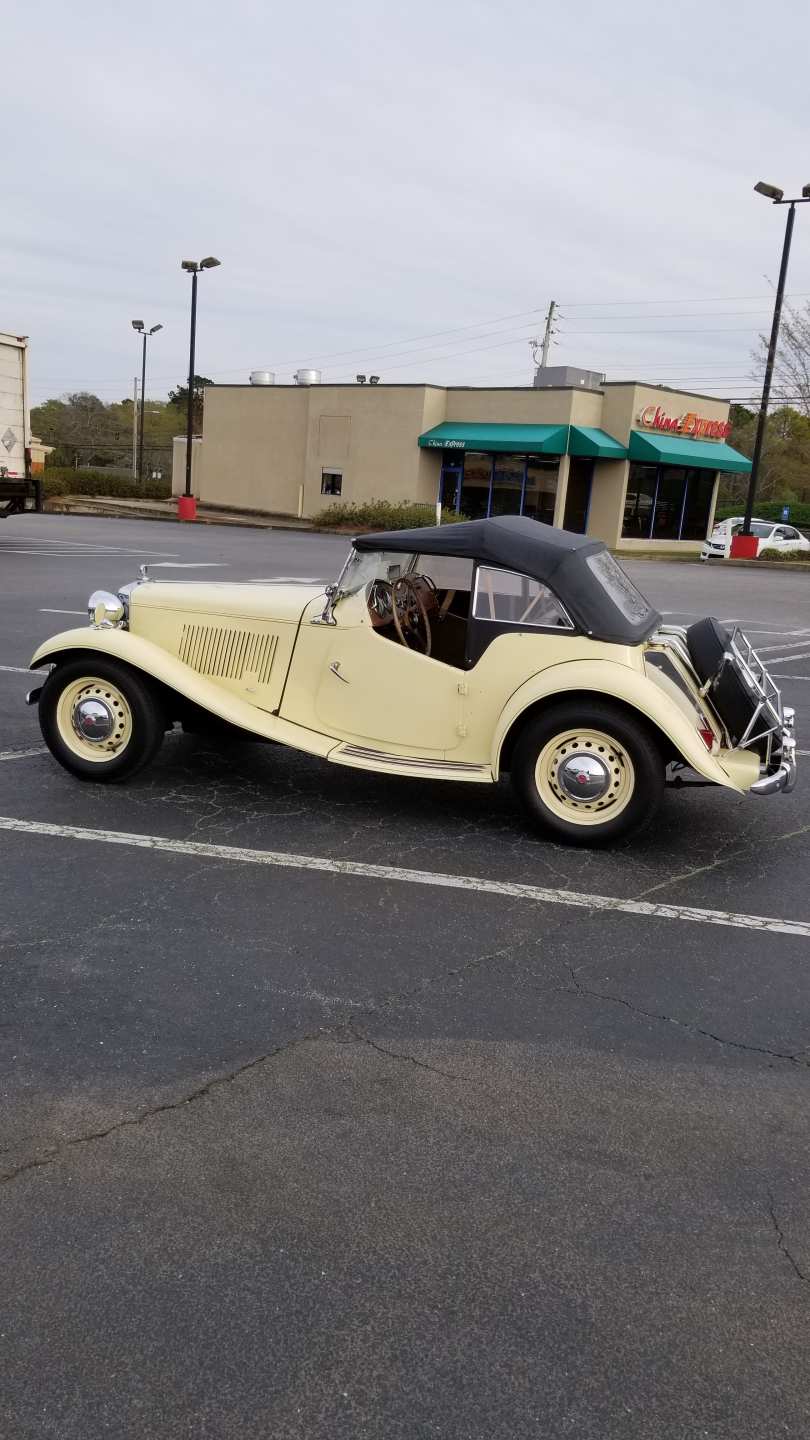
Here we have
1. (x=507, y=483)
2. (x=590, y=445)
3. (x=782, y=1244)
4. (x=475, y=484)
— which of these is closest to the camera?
(x=782, y=1244)

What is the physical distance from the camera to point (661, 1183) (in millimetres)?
2918

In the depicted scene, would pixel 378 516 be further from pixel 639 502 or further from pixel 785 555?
pixel 785 555

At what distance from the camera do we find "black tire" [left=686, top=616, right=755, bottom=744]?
18.5 ft

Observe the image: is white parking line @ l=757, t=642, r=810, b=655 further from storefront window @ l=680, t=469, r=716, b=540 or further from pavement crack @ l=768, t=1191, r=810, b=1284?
storefront window @ l=680, t=469, r=716, b=540

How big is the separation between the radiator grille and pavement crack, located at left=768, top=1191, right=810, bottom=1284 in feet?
12.6

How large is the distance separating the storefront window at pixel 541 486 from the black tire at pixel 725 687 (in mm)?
30986

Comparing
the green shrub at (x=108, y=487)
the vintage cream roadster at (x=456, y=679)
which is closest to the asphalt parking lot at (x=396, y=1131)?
the vintage cream roadster at (x=456, y=679)

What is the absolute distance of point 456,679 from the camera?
555cm

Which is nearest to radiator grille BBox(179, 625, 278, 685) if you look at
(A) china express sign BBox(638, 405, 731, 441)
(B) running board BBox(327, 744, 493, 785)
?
(B) running board BBox(327, 744, 493, 785)

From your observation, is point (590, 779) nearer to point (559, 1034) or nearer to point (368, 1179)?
point (559, 1034)

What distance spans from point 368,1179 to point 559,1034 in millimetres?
1021

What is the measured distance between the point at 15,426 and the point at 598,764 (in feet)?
55.0

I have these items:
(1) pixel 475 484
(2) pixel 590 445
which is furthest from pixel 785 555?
(1) pixel 475 484

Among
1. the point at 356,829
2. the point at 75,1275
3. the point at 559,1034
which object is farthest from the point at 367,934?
the point at 75,1275
